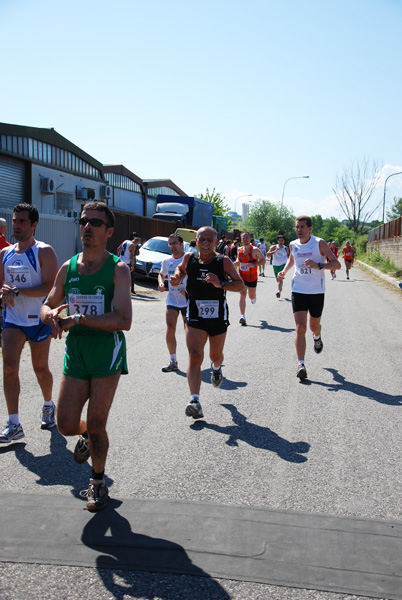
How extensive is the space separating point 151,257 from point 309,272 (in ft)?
49.9

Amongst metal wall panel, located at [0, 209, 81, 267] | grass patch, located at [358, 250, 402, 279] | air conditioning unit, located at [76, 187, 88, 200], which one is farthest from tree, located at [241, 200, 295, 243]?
metal wall panel, located at [0, 209, 81, 267]


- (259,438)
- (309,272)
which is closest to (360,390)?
(309,272)

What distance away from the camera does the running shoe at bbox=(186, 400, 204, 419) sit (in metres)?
5.54

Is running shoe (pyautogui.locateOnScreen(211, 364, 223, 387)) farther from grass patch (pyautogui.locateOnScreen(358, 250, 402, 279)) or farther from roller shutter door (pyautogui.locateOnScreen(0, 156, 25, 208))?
A: roller shutter door (pyautogui.locateOnScreen(0, 156, 25, 208))

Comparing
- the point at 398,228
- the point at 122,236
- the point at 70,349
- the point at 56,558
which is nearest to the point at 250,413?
the point at 70,349

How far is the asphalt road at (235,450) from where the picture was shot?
9.75 ft

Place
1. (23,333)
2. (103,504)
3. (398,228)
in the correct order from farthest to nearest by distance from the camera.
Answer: (398,228), (23,333), (103,504)

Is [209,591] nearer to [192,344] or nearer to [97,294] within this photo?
[97,294]

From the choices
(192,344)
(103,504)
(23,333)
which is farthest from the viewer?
(192,344)

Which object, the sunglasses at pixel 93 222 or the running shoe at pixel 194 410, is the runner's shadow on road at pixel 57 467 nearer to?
the running shoe at pixel 194 410

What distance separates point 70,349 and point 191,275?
2.35m

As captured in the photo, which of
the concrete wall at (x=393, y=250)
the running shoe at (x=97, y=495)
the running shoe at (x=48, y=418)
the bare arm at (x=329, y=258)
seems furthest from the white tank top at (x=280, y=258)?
the running shoe at (x=97, y=495)

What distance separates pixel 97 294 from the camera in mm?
3812

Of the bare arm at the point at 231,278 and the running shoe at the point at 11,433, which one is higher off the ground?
the bare arm at the point at 231,278
